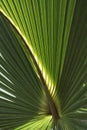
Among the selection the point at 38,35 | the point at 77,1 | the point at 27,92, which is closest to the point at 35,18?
the point at 38,35

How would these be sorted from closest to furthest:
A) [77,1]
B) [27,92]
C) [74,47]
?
[77,1], [74,47], [27,92]

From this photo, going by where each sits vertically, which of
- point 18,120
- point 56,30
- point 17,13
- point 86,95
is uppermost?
point 17,13

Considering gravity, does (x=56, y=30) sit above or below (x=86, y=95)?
above

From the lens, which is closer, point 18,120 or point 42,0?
point 42,0

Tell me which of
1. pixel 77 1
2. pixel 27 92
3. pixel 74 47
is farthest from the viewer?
pixel 27 92

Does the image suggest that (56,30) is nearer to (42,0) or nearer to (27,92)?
(42,0)

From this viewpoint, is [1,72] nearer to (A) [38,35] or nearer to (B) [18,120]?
(B) [18,120]
